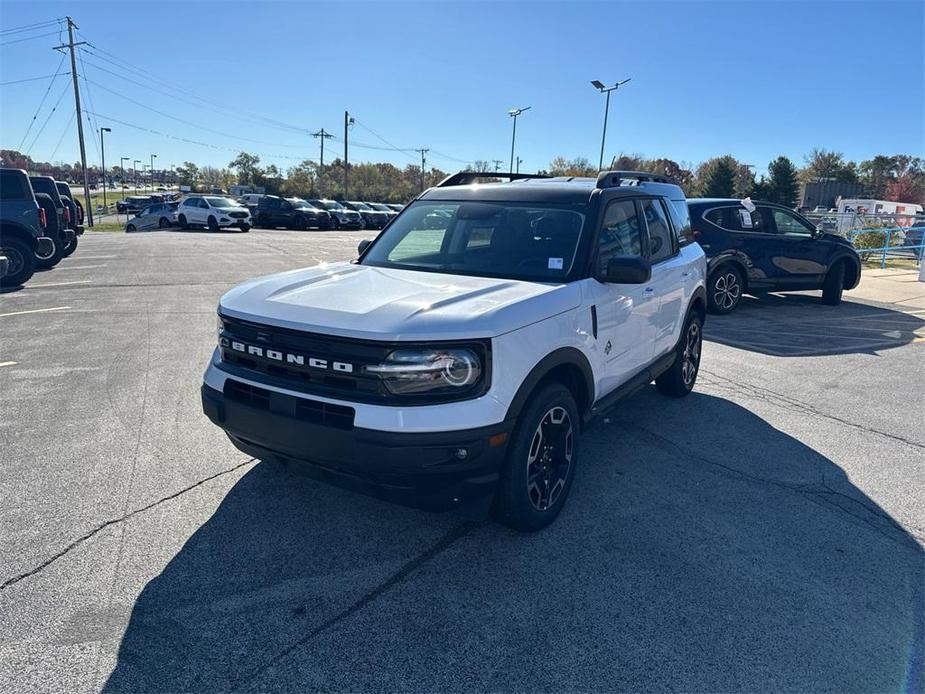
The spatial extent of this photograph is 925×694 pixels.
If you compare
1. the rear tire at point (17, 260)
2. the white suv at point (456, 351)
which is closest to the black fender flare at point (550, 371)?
the white suv at point (456, 351)

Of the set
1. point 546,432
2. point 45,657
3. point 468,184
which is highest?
point 468,184

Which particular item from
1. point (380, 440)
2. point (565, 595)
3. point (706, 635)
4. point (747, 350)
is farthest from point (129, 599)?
point (747, 350)

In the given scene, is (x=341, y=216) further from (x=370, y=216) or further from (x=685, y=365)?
(x=685, y=365)

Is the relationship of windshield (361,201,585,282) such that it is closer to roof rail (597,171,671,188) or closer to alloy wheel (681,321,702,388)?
roof rail (597,171,671,188)

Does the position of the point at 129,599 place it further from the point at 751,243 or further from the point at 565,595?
the point at 751,243

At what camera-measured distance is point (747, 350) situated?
26.6 ft

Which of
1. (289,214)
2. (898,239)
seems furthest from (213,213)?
(898,239)

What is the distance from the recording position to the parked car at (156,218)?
33406 millimetres

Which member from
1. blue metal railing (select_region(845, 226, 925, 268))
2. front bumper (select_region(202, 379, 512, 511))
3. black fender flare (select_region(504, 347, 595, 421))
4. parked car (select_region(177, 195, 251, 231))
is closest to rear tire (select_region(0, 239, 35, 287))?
front bumper (select_region(202, 379, 512, 511))

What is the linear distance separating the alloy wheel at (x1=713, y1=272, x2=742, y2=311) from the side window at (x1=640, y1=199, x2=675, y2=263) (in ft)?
18.9

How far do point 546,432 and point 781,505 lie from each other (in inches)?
65.7

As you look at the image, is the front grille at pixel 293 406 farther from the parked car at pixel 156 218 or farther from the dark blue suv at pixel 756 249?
the parked car at pixel 156 218

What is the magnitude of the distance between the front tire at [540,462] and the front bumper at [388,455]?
0.53 ft

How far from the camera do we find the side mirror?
3.67 meters
